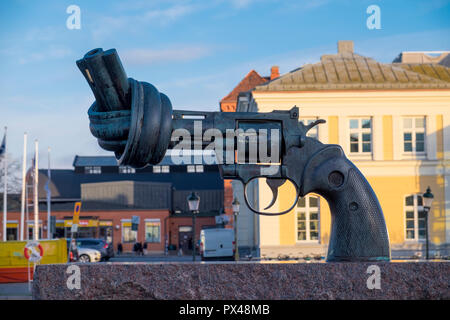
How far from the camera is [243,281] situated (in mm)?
4641

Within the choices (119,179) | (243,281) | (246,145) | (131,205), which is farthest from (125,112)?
(119,179)

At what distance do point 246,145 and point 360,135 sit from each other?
2319 centimetres

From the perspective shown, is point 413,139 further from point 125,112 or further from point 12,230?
point 12,230

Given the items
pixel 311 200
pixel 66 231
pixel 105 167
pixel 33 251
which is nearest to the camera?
pixel 33 251

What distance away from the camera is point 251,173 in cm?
502

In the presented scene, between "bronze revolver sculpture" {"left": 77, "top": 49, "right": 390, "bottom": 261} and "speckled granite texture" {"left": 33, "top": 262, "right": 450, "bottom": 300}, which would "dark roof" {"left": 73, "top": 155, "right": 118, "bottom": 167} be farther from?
"speckled granite texture" {"left": 33, "top": 262, "right": 450, "bottom": 300}

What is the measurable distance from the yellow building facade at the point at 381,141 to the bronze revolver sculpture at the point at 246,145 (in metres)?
21.2

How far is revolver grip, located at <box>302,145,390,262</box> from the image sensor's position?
16.7ft

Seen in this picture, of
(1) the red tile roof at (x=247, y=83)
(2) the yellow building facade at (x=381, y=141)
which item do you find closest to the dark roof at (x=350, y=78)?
(2) the yellow building facade at (x=381, y=141)

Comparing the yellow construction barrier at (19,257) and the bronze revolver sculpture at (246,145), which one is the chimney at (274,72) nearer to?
the yellow construction barrier at (19,257)

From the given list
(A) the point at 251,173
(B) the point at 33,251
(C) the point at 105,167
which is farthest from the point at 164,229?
(A) the point at 251,173

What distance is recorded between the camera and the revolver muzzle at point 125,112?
15.0 ft

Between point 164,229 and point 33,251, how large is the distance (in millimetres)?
32080

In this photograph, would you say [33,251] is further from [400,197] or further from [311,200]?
[400,197]
